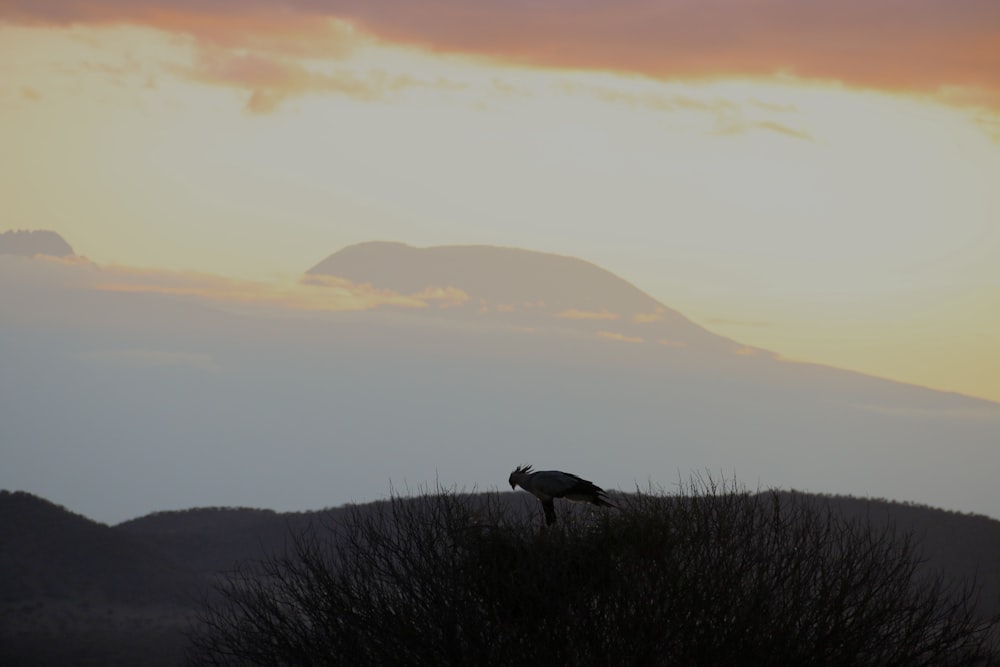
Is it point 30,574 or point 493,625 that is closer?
point 493,625

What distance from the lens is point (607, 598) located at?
26375mm

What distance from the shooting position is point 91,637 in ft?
327

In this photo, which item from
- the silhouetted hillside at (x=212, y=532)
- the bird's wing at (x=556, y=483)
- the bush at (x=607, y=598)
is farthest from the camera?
the silhouetted hillside at (x=212, y=532)

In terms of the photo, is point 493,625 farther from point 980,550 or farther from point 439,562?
point 980,550

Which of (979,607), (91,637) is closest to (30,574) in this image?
(91,637)

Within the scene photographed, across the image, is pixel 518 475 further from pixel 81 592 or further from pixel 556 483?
pixel 81 592

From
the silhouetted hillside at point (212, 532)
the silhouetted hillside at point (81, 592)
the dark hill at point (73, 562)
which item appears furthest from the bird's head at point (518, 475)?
the silhouetted hillside at point (212, 532)

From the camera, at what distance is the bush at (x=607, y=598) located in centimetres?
2623

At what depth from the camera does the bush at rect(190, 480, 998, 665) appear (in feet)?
86.1

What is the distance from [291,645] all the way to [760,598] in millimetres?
12241

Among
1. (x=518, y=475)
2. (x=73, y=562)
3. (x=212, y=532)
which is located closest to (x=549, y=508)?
(x=518, y=475)

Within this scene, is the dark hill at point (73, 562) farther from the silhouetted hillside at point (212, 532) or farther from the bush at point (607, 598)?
the bush at point (607, 598)

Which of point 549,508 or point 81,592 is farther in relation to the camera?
point 81,592

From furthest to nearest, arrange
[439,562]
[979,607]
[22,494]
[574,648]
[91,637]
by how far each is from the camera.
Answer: [22,494] < [979,607] < [91,637] < [439,562] < [574,648]
